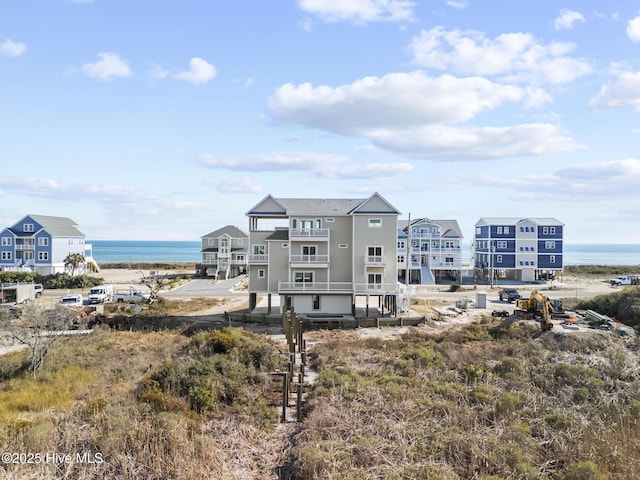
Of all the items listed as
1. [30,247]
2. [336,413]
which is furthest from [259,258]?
[30,247]

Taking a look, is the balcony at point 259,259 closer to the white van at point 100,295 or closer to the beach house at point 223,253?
the white van at point 100,295

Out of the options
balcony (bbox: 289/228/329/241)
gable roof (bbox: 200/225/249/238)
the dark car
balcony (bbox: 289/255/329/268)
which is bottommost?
the dark car

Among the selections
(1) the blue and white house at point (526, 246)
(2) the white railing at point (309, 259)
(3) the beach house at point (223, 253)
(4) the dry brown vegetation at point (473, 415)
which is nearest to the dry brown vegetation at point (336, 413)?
(4) the dry brown vegetation at point (473, 415)

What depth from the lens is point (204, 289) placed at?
2298 inches

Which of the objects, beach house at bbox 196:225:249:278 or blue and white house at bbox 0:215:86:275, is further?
beach house at bbox 196:225:249:278

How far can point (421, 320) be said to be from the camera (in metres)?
35.7

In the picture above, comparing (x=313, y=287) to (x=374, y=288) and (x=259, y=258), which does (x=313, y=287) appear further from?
(x=259, y=258)

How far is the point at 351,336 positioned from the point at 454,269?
41.4 metres

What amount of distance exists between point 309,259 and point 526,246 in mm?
44422

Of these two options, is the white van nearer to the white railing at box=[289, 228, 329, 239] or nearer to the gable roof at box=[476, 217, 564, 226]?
the white railing at box=[289, 228, 329, 239]

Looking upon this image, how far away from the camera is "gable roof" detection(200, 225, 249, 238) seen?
2891 inches

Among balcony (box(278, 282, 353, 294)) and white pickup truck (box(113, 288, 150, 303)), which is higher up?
balcony (box(278, 282, 353, 294))

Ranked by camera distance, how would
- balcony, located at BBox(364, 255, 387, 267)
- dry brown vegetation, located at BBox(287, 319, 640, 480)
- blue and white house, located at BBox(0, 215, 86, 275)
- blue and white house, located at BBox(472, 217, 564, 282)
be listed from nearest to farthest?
dry brown vegetation, located at BBox(287, 319, 640, 480)
balcony, located at BBox(364, 255, 387, 267)
blue and white house, located at BBox(0, 215, 86, 275)
blue and white house, located at BBox(472, 217, 564, 282)

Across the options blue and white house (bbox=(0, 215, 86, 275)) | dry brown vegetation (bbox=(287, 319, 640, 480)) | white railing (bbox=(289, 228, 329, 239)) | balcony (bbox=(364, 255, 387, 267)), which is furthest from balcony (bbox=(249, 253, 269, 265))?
blue and white house (bbox=(0, 215, 86, 275))
